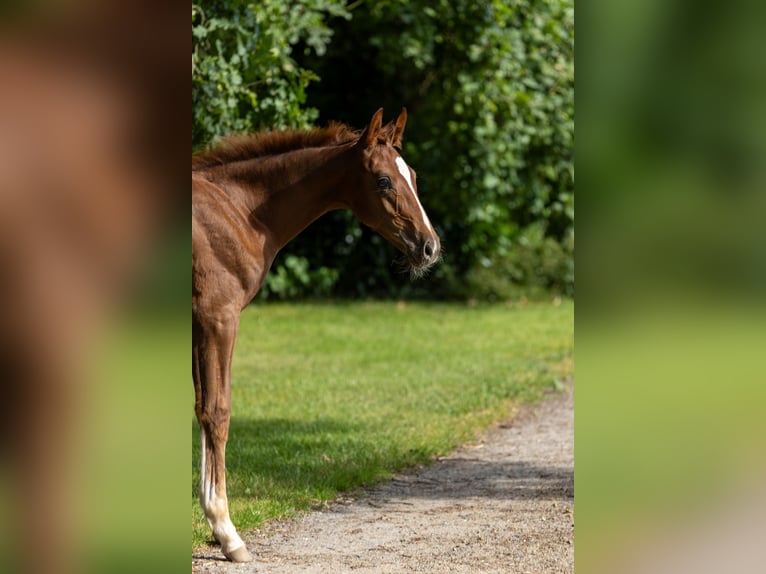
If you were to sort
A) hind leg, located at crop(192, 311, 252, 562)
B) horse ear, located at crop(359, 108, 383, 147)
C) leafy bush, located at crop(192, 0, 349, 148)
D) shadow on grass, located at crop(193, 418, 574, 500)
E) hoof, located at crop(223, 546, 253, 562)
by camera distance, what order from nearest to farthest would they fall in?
hind leg, located at crop(192, 311, 252, 562) → hoof, located at crop(223, 546, 253, 562) → horse ear, located at crop(359, 108, 383, 147) → shadow on grass, located at crop(193, 418, 574, 500) → leafy bush, located at crop(192, 0, 349, 148)

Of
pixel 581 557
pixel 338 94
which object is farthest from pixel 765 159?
pixel 338 94

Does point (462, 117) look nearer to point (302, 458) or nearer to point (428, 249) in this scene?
point (302, 458)

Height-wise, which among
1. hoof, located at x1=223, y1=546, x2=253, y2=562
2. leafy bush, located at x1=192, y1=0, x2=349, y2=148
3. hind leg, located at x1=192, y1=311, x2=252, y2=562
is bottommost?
hoof, located at x1=223, y1=546, x2=253, y2=562

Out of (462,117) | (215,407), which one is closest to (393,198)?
(215,407)

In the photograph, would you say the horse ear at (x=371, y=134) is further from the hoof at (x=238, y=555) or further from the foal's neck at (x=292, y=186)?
the hoof at (x=238, y=555)

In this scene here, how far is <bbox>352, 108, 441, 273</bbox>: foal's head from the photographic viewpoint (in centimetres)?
498

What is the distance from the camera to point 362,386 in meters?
9.40

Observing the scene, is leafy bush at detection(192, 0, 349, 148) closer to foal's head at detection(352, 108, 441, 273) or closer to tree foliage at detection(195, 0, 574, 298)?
foal's head at detection(352, 108, 441, 273)

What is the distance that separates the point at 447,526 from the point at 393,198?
1.81 meters

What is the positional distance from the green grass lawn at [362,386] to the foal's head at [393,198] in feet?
5.60

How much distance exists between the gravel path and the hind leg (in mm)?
167

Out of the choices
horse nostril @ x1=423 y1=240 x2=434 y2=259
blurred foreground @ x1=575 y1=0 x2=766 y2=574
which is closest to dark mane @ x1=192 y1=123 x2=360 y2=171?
horse nostril @ x1=423 y1=240 x2=434 y2=259

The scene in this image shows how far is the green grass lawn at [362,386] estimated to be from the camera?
6449mm

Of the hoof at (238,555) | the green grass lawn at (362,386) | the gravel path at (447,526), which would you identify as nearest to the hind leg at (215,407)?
the hoof at (238,555)
